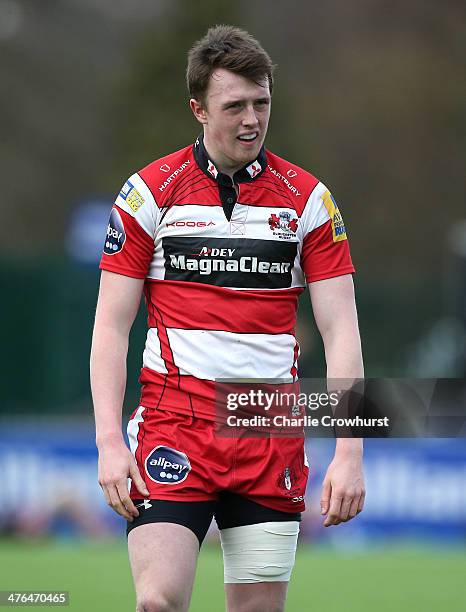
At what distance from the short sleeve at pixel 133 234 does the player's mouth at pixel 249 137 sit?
0.39m

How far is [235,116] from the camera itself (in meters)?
4.71

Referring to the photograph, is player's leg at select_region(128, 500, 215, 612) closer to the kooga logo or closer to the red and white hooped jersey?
the red and white hooped jersey

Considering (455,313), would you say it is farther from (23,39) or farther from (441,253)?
(23,39)

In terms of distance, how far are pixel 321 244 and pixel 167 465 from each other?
1.01 meters

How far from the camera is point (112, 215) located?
190 inches

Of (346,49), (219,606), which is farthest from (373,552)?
(346,49)

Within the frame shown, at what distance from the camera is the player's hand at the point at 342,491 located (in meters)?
4.58

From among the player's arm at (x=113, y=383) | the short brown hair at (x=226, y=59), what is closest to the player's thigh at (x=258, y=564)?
the player's arm at (x=113, y=383)

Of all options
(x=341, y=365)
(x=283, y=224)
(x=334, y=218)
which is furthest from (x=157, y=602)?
(x=334, y=218)

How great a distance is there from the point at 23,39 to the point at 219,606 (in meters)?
28.4

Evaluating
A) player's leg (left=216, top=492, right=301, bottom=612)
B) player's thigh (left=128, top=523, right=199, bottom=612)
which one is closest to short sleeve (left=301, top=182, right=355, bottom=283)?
player's leg (left=216, top=492, right=301, bottom=612)

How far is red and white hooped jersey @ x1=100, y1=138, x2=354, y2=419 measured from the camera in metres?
4.72

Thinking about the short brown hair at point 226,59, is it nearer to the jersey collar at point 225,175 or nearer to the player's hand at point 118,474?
the jersey collar at point 225,175

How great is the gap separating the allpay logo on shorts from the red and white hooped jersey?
0.53ft
